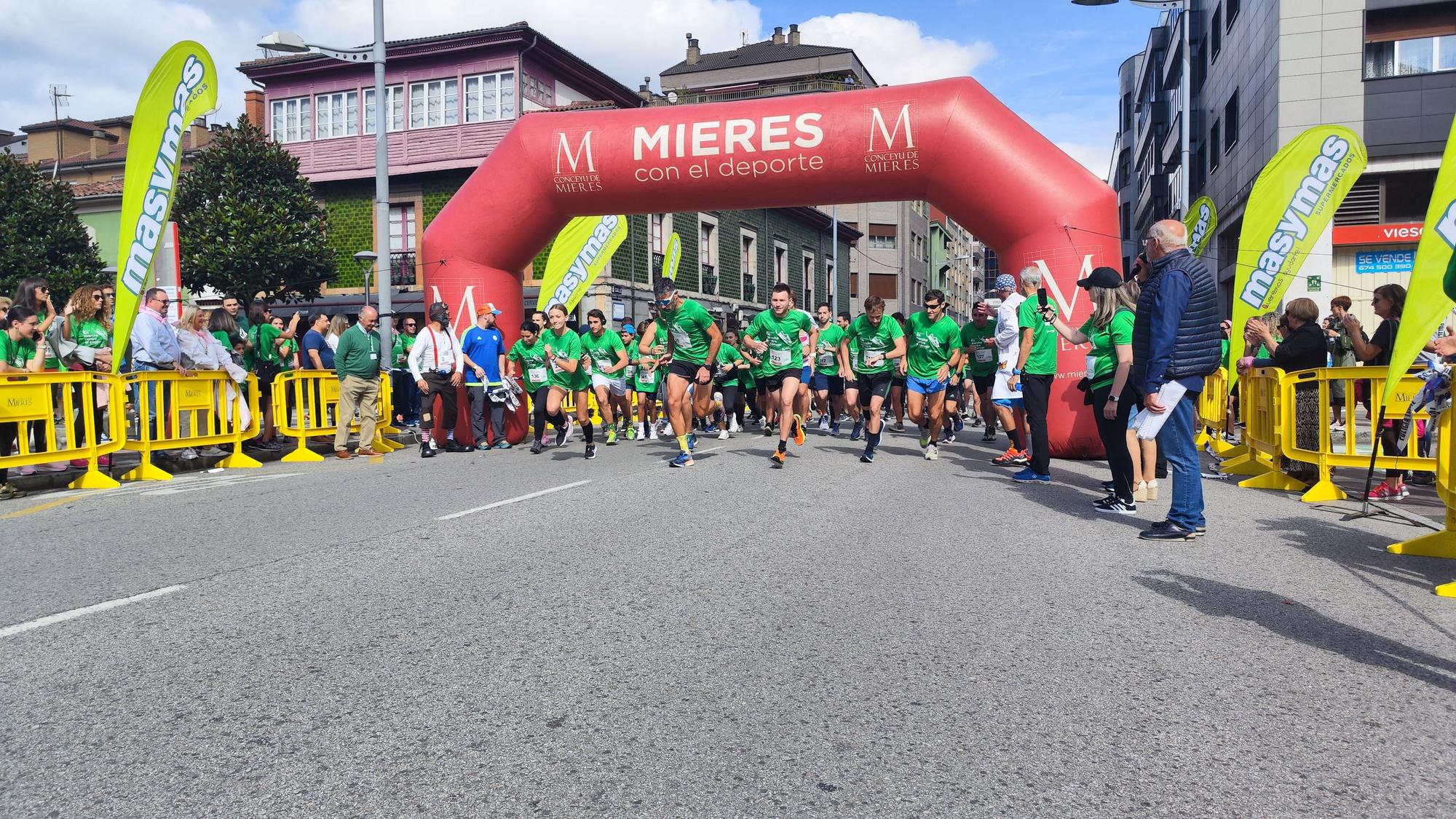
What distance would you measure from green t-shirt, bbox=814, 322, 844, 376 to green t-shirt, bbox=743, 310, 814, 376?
417cm

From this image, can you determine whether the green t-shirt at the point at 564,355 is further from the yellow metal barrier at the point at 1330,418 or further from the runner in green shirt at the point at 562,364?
the yellow metal barrier at the point at 1330,418

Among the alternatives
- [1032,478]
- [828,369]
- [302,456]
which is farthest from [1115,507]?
[302,456]

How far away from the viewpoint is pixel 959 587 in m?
5.00

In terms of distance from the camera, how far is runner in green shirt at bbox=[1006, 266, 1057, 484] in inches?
371

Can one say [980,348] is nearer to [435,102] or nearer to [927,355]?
[927,355]

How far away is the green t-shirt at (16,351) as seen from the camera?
9.55 meters

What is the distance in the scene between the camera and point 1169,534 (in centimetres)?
644

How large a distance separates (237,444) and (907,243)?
5763 cm

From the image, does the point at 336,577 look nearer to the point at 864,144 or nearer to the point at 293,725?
the point at 293,725

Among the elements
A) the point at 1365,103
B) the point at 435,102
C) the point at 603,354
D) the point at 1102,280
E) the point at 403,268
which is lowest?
the point at 603,354

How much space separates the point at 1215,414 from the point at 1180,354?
7.61m

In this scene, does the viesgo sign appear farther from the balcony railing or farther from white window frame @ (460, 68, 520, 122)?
the balcony railing

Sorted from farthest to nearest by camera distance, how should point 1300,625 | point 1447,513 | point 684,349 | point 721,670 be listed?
point 684,349, point 1447,513, point 1300,625, point 721,670

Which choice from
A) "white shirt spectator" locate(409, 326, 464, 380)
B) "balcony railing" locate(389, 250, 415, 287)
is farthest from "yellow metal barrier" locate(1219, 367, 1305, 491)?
"balcony railing" locate(389, 250, 415, 287)
